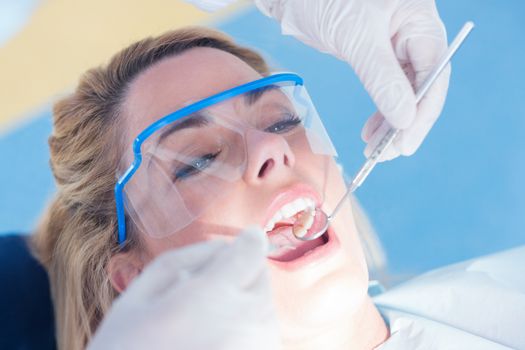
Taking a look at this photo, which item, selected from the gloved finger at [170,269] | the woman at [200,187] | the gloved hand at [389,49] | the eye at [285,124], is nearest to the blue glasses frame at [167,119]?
the woman at [200,187]

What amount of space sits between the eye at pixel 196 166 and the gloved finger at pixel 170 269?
400 millimetres

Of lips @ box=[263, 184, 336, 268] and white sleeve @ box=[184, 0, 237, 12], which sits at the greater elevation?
white sleeve @ box=[184, 0, 237, 12]

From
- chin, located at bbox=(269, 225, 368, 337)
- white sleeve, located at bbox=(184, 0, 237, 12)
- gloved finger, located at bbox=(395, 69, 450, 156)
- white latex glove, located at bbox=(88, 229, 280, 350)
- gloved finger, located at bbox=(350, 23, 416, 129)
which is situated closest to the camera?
white latex glove, located at bbox=(88, 229, 280, 350)

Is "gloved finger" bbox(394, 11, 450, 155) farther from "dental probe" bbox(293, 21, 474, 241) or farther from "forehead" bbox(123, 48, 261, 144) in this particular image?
"forehead" bbox(123, 48, 261, 144)

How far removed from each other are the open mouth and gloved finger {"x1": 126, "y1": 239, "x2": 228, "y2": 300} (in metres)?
0.31

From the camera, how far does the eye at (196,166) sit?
155 centimetres

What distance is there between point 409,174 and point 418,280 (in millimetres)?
820

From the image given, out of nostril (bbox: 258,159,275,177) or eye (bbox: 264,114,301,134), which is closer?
nostril (bbox: 258,159,275,177)

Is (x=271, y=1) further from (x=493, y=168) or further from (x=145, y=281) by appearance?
(x=493, y=168)

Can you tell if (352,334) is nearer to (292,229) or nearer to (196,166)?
(292,229)

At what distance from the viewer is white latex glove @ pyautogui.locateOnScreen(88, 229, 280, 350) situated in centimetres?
105

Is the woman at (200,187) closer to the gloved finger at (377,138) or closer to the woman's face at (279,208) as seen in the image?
the woman's face at (279,208)

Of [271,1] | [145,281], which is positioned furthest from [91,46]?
[145,281]

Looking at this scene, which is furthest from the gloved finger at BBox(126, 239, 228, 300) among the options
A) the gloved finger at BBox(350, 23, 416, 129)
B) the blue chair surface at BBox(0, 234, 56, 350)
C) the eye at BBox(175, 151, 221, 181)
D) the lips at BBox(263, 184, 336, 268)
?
the blue chair surface at BBox(0, 234, 56, 350)
